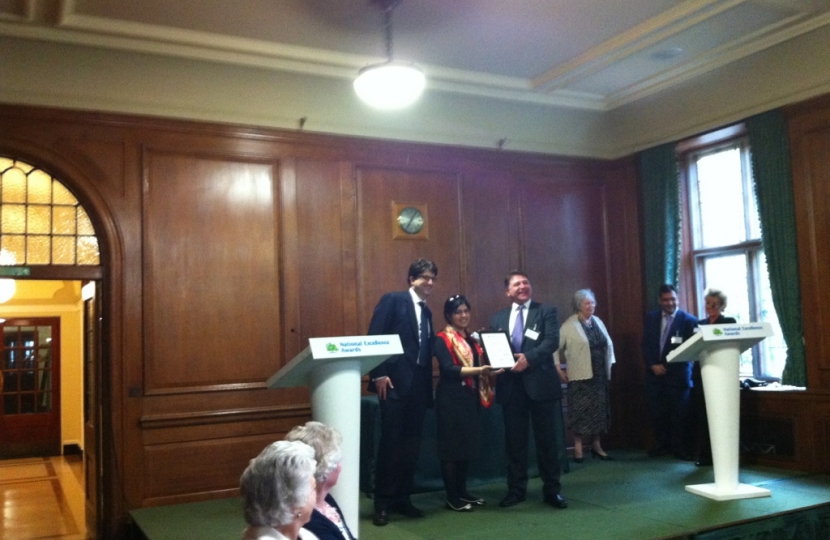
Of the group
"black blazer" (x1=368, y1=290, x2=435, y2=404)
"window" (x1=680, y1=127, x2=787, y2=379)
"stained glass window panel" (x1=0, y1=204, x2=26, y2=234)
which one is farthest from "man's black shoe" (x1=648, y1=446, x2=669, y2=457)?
"stained glass window panel" (x1=0, y1=204, x2=26, y2=234)

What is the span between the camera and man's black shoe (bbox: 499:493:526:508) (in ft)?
15.5

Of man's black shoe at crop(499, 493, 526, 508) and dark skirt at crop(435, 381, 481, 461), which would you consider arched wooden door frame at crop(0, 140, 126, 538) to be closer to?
dark skirt at crop(435, 381, 481, 461)

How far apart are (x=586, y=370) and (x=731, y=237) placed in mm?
1868

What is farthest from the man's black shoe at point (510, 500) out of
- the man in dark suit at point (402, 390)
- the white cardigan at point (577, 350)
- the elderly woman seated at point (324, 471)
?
the elderly woman seated at point (324, 471)

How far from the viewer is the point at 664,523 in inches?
166

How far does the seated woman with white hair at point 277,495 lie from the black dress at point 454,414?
251 centimetres

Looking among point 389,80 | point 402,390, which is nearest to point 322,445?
point 402,390

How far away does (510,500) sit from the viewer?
4746mm

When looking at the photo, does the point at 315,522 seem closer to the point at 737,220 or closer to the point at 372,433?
the point at 372,433

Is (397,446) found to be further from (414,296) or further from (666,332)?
(666,332)

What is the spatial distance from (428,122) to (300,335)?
Result: 207cm

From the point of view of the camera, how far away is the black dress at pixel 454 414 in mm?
4520

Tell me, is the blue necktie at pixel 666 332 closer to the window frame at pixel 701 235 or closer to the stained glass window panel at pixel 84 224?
the window frame at pixel 701 235

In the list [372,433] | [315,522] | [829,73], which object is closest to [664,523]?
[372,433]
